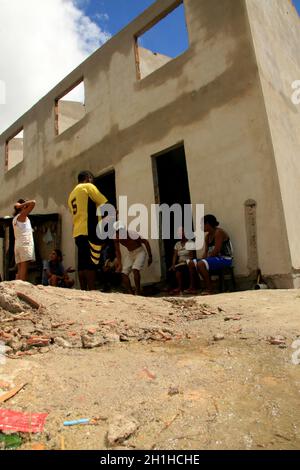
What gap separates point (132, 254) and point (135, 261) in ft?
0.62

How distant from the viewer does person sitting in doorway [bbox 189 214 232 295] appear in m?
5.19

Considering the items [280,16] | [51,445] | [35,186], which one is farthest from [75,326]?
[35,186]

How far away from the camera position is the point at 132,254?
6.25 metres

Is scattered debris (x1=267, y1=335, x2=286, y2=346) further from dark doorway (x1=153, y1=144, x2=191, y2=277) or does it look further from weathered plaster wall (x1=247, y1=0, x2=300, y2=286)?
dark doorway (x1=153, y1=144, x2=191, y2=277)

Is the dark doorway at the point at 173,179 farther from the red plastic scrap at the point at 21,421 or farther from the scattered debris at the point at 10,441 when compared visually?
the scattered debris at the point at 10,441

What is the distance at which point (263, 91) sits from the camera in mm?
5477

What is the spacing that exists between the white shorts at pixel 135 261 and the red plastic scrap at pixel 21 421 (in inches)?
172

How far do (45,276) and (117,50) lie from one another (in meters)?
5.10

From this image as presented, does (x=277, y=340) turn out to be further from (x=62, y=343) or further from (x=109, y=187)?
(x=109, y=187)

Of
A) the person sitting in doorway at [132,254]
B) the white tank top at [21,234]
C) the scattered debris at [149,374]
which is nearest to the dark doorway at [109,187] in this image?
the person sitting in doorway at [132,254]

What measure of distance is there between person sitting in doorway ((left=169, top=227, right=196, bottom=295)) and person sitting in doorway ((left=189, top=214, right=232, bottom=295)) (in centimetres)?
25

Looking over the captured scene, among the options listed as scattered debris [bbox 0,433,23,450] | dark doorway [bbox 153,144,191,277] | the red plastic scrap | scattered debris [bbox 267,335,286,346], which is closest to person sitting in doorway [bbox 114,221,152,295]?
dark doorway [bbox 153,144,191,277]

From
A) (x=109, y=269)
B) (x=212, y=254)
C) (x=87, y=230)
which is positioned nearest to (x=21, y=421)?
(x=87, y=230)

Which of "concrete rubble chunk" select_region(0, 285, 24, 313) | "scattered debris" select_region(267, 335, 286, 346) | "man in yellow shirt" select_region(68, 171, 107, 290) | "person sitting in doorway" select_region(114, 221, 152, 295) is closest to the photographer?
"scattered debris" select_region(267, 335, 286, 346)
